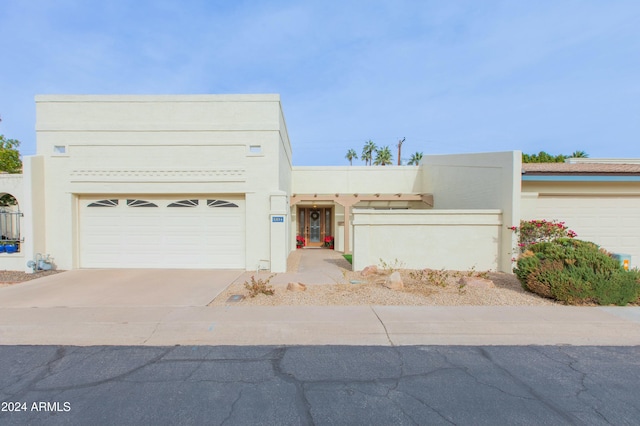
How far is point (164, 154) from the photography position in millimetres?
10641

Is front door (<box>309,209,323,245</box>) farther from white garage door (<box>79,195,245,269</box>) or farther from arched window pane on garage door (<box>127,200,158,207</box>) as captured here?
arched window pane on garage door (<box>127,200,158,207</box>)

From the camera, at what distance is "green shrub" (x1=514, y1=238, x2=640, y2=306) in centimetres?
664

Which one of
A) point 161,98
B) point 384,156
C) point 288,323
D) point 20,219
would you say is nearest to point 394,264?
point 288,323

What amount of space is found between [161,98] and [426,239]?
10037 millimetres

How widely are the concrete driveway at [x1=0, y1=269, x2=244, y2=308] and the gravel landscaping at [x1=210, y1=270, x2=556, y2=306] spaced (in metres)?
0.88

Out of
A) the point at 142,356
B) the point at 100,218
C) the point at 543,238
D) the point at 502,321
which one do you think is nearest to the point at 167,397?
the point at 142,356

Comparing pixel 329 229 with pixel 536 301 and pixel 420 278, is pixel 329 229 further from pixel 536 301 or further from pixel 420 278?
pixel 536 301

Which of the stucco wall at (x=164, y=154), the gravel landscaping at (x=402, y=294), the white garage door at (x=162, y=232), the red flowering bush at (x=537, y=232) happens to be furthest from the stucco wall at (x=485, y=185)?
the white garage door at (x=162, y=232)

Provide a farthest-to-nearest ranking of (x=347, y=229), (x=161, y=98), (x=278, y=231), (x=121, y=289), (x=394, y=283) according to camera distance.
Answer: (x=347, y=229) < (x=161, y=98) < (x=278, y=231) < (x=121, y=289) < (x=394, y=283)

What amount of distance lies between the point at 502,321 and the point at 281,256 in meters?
6.49

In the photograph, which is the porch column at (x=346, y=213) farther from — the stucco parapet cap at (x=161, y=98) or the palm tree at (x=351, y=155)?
the palm tree at (x=351, y=155)

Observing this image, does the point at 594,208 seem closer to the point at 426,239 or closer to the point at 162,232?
the point at 426,239

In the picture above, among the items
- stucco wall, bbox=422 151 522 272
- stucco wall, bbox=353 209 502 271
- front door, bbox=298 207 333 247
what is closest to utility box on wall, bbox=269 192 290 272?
stucco wall, bbox=353 209 502 271

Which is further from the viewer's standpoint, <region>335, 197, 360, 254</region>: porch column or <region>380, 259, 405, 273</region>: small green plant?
<region>335, 197, 360, 254</region>: porch column
